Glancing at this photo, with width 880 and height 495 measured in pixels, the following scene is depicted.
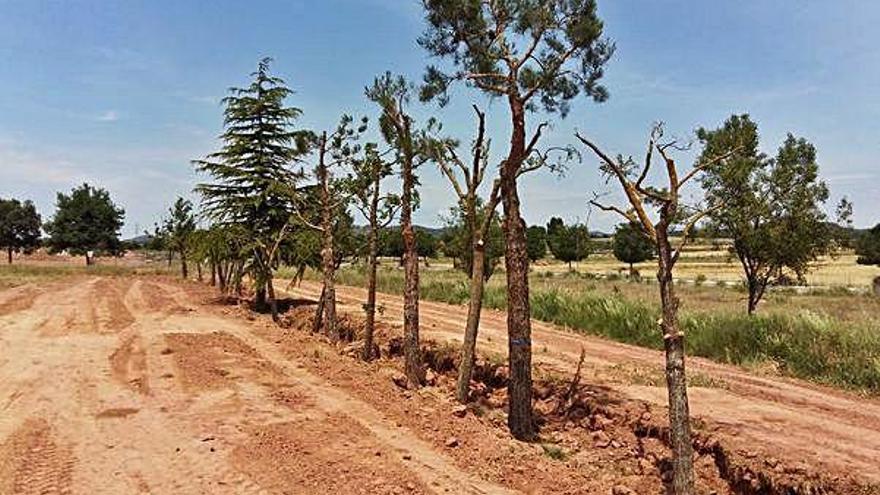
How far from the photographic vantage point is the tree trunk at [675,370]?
A: 6047 mm

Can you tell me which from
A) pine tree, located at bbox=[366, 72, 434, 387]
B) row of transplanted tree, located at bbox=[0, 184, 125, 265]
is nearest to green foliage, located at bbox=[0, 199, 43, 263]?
row of transplanted tree, located at bbox=[0, 184, 125, 265]

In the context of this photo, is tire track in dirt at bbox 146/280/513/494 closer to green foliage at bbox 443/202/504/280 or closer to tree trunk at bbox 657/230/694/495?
tree trunk at bbox 657/230/694/495

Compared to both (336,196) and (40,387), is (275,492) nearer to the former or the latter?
(40,387)

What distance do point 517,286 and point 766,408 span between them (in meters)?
4.06

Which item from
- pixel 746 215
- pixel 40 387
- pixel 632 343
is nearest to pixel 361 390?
pixel 40 387

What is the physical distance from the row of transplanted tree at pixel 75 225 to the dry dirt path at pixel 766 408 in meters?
70.3

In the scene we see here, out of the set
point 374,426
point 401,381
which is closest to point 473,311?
point 374,426

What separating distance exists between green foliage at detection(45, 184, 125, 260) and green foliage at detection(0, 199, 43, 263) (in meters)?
3.78

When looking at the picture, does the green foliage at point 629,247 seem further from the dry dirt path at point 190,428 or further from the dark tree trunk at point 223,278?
the dry dirt path at point 190,428

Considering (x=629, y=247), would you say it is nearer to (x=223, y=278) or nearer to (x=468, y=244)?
(x=468, y=244)

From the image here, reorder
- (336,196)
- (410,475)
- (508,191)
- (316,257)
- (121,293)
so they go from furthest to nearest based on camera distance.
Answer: (121,293) → (316,257) → (336,196) → (508,191) → (410,475)

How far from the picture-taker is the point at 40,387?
11.4 metres

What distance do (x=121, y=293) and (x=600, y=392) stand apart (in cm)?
2687

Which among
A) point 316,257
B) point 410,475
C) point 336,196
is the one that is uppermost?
point 336,196
